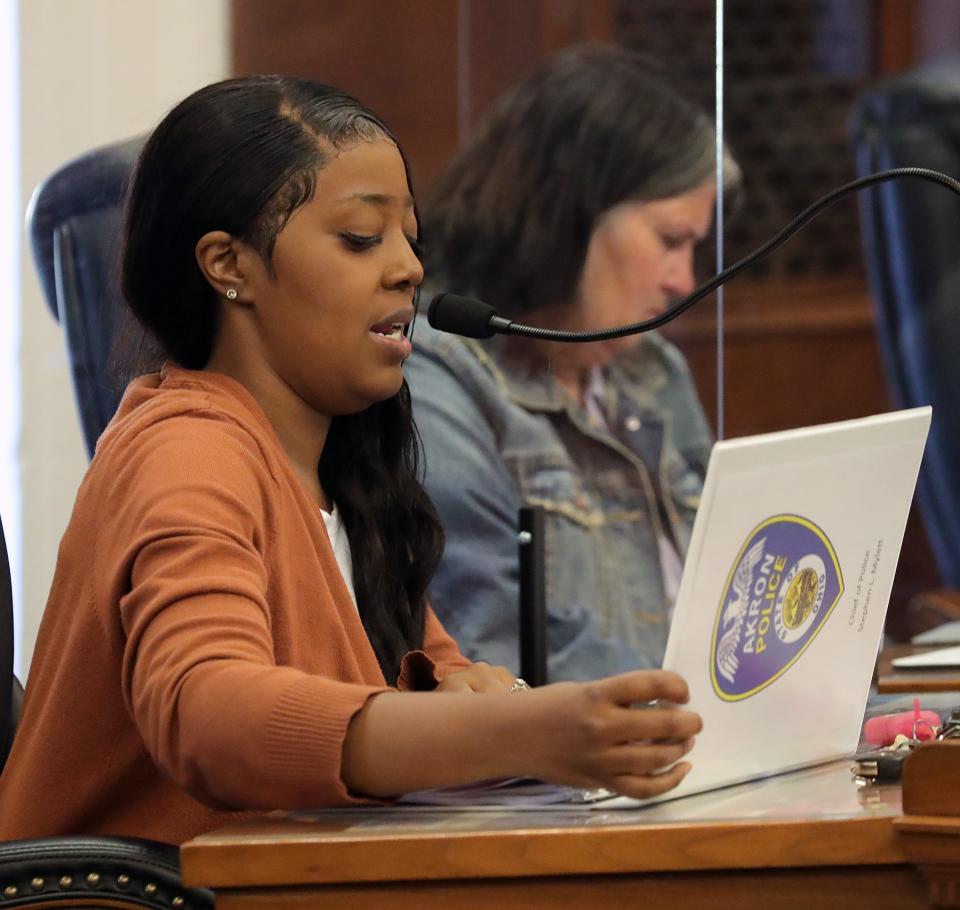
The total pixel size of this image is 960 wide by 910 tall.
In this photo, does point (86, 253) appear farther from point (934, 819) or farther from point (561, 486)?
point (934, 819)

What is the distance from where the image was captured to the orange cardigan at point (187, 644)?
899mm

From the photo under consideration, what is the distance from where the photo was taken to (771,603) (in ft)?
3.06

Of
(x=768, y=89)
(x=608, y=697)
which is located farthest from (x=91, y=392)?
(x=768, y=89)

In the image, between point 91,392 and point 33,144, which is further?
point 33,144

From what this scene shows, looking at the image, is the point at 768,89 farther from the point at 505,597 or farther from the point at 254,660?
the point at 254,660

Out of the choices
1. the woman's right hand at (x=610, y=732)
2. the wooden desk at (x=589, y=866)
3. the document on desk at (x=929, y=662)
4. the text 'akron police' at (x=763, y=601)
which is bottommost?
the document on desk at (x=929, y=662)

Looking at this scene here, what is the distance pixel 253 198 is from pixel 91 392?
1.59ft

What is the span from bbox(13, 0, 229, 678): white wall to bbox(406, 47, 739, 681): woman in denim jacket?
359 mm

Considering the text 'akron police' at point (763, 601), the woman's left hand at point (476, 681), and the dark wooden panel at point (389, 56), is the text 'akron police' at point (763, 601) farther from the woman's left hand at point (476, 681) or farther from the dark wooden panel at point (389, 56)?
the dark wooden panel at point (389, 56)

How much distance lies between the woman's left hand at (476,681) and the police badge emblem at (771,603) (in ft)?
0.94

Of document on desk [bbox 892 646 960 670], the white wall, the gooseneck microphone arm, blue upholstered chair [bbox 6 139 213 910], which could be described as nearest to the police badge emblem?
the gooseneck microphone arm

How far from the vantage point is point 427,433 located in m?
2.00

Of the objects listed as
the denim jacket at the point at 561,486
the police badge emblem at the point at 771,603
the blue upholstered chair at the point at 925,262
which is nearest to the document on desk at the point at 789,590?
the police badge emblem at the point at 771,603

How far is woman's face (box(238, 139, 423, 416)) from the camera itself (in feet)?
3.98
